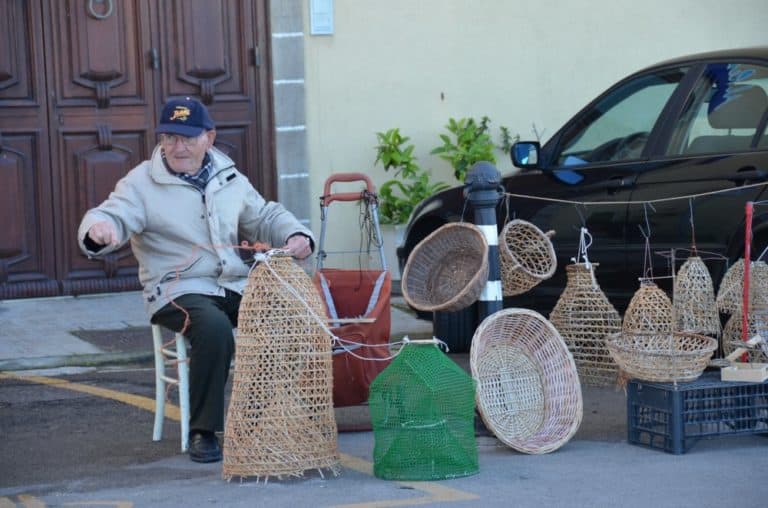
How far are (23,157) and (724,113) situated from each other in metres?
5.00

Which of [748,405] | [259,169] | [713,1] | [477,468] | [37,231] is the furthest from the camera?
[713,1]

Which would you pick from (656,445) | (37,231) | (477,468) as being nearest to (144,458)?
(477,468)

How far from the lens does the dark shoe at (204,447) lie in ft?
18.5

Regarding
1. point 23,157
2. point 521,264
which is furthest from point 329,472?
point 23,157

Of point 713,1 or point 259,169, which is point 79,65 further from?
point 713,1

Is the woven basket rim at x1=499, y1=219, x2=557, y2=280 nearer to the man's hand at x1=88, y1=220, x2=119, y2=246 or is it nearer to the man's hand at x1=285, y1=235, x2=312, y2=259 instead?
Result: the man's hand at x1=285, y1=235, x2=312, y2=259

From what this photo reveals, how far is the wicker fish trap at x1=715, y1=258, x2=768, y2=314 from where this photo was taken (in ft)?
20.9

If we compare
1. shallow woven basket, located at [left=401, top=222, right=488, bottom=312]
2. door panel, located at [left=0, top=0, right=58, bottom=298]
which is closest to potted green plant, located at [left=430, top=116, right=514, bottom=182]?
door panel, located at [left=0, top=0, right=58, bottom=298]

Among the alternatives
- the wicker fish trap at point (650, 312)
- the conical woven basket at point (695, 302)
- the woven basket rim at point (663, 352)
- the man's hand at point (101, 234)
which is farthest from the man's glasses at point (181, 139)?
the conical woven basket at point (695, 302)

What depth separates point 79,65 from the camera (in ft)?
31.6

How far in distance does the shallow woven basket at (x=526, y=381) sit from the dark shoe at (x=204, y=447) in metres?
1.13

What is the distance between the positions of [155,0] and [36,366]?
312cm

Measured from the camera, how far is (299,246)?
564 centimetres

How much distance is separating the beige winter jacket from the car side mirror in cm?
207
